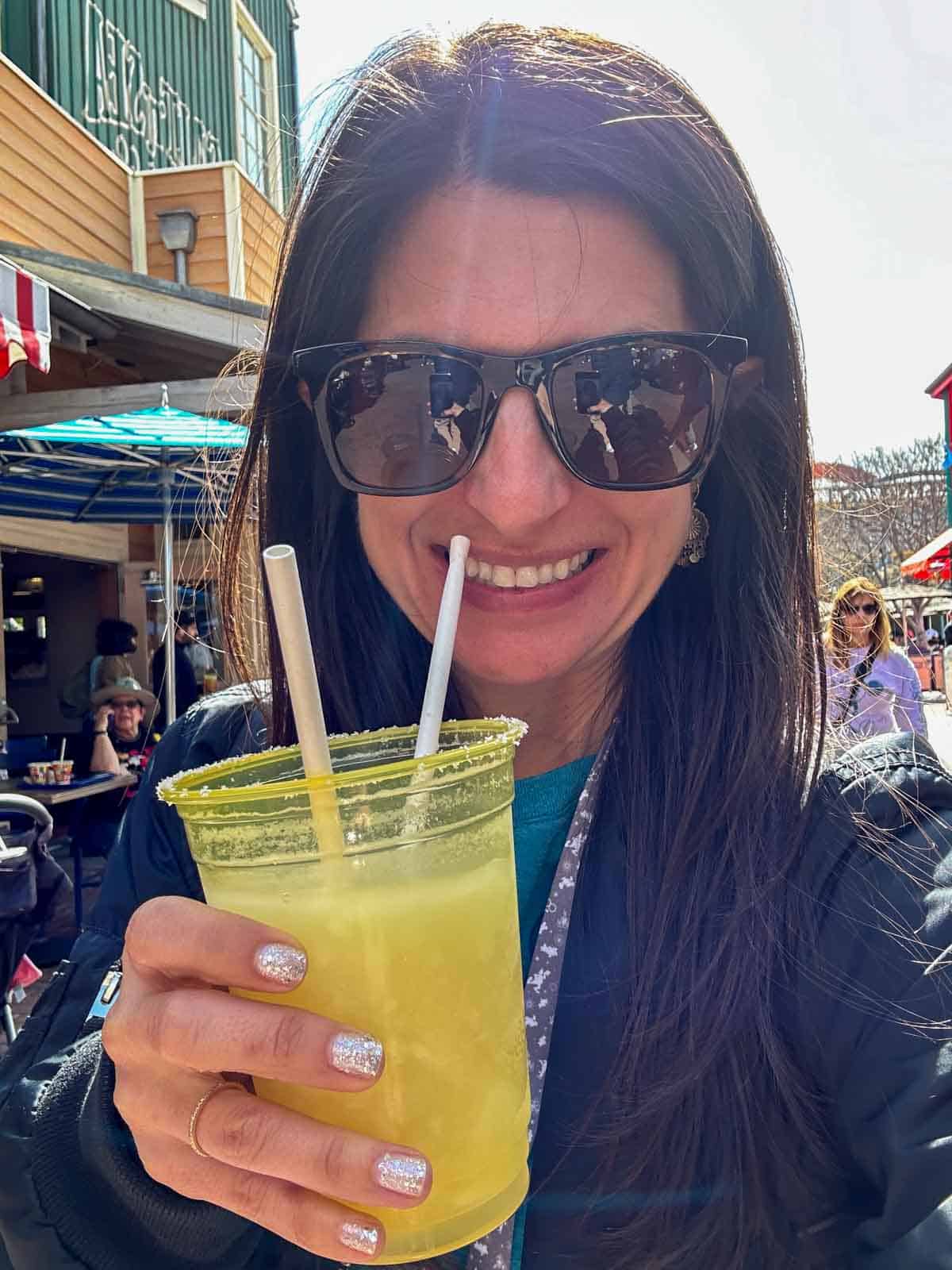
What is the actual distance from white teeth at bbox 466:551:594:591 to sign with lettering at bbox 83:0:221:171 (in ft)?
24.2

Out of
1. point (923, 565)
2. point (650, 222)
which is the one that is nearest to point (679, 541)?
point (650, 222)

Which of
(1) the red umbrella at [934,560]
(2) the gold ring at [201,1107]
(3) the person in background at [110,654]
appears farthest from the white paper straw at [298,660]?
(1) the red umbrella at [934,560]

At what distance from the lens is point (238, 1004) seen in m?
0.75

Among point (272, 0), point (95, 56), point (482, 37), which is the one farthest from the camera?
point (272, 0)

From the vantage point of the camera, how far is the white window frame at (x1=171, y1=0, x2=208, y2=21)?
846cm

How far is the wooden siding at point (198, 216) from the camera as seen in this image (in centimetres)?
743

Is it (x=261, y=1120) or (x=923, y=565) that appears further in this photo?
(x=923, y=565)

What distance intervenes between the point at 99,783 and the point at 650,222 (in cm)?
462

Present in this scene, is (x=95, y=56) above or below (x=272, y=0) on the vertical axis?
below

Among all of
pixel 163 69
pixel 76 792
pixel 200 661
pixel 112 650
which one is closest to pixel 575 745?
pixel 76 792

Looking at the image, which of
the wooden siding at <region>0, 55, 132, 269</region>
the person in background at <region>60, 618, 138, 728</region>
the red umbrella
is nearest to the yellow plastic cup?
the person in background at <region>60, 618, 138, 728</region>

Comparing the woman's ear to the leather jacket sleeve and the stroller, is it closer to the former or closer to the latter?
the leather jacket sleeve

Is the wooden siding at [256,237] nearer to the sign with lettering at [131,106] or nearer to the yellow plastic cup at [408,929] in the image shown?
the sign with lettering at [131,106]

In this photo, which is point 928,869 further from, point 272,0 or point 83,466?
point 272,0
